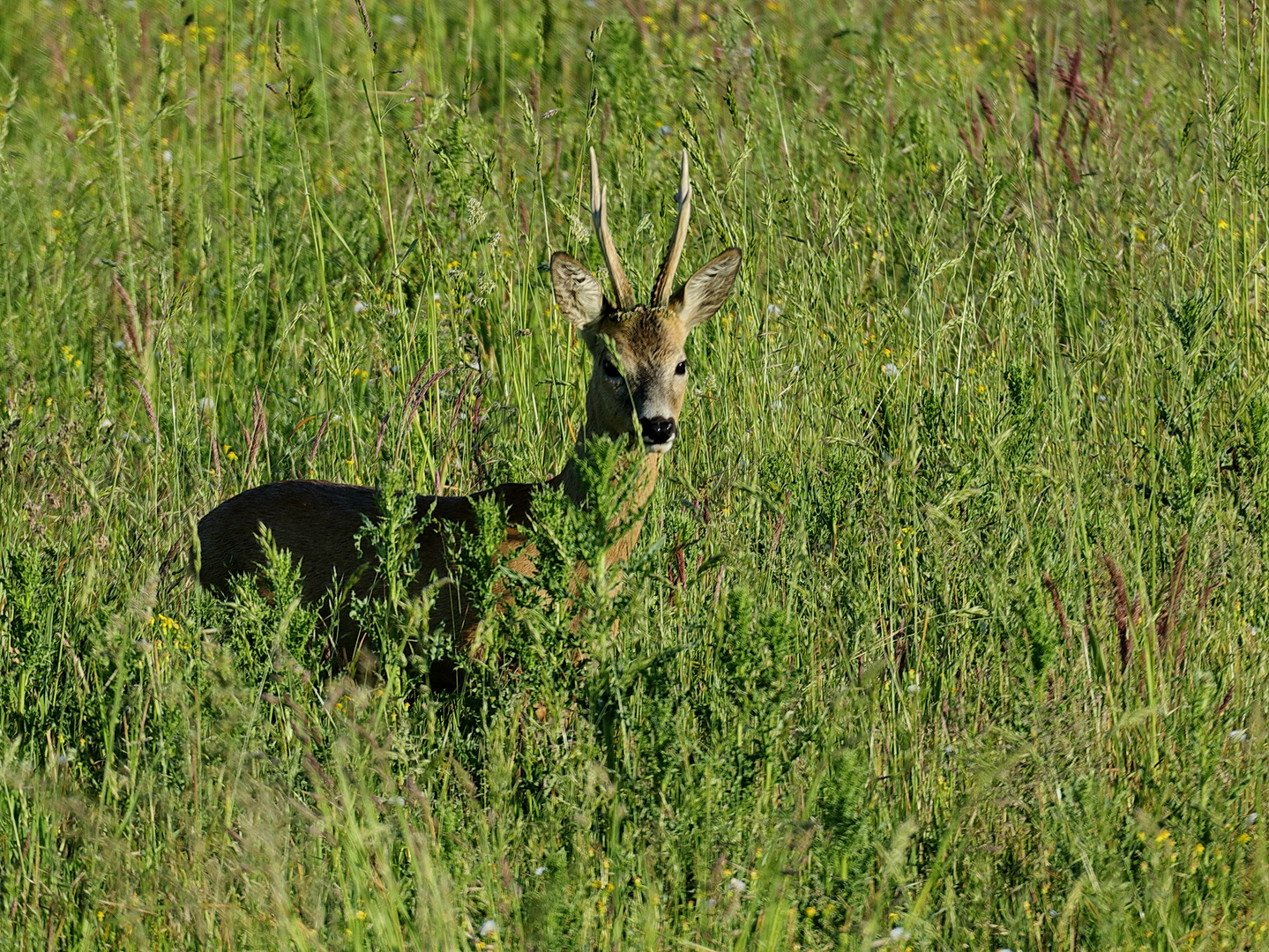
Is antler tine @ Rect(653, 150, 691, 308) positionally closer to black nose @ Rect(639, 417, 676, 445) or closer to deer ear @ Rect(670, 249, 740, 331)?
deer ear @ Rect(670, 249, 740, 331)

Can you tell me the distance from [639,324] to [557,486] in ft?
1.95

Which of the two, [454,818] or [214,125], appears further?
[214,125]

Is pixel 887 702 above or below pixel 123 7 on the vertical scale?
below

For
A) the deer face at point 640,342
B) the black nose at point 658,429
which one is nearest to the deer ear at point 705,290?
the deer face at point 640,342

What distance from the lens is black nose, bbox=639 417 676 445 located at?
156 inches

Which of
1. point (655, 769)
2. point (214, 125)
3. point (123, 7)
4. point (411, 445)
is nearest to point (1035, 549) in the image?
point (655, 769)

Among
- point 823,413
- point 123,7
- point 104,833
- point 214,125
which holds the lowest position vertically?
point 104,833

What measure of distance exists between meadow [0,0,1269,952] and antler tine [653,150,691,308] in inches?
7.5

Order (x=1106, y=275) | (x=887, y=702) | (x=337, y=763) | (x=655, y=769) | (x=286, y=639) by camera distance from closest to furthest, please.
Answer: (x=337, y=763), (x=655, y=769), (x=286, y=639), (x=887, y=702), (x=1106, y=275)

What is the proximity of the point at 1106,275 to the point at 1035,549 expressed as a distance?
8.71 ft

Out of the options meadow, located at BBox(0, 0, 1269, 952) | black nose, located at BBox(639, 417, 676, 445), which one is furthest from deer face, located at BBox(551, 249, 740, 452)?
meadow, located at BBox(0, 0, 1269, 952)

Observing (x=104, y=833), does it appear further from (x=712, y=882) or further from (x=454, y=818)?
(x=712, y=882)

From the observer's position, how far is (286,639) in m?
2.95

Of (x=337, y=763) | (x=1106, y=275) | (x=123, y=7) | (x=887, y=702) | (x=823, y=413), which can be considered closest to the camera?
(x=337, y=763)
